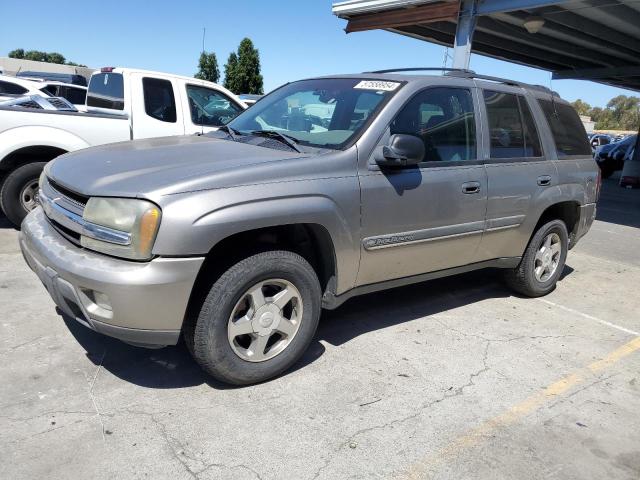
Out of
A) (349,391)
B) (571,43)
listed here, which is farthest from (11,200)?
(571,43)

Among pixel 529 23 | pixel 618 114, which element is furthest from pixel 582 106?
pixel 529 23

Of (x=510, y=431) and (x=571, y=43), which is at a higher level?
(x=571, y=43)

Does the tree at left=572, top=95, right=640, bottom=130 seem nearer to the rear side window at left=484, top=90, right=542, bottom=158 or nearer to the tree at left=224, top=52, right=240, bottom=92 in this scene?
the tree at left=224, top=52, right=240, bottom=92

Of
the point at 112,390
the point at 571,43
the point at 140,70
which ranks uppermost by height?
the point at 571,43

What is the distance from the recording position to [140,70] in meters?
Result: 6.80

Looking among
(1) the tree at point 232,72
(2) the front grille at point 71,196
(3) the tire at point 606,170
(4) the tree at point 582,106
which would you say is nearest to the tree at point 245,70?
(1) the tree at point 232,72

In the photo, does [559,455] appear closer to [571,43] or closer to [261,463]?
[261,463]

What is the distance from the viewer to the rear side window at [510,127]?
4203 mm

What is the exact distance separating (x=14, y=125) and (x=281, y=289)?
13.6 ft

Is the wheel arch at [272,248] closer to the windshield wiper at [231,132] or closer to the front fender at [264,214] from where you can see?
the front fender at [264,214]

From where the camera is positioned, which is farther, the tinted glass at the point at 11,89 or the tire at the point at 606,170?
the tire at the point at 606,170

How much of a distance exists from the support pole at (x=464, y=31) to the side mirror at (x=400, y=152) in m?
6.88

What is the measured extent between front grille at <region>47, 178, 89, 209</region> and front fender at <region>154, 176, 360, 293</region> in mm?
613

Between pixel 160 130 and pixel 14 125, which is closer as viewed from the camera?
pixel 14 125
